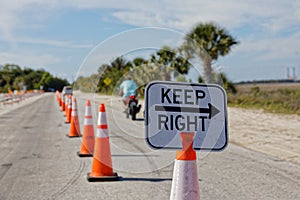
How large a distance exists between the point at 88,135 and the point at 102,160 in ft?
5.95

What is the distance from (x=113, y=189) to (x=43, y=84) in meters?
115

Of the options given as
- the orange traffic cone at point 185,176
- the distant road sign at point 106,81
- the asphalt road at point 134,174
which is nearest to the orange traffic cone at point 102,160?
the asphalt road at point 134,174

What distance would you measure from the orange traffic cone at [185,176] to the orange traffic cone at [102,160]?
9.16ft

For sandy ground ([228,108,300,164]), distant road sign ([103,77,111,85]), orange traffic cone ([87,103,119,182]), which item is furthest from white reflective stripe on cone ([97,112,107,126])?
sandy ground ([228,108,300,164])

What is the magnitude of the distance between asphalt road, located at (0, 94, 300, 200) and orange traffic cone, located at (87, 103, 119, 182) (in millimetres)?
164

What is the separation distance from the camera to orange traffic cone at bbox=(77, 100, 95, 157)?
7965mm

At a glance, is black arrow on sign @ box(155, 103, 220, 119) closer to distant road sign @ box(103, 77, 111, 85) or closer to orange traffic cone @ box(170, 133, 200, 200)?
orange traffic cone @ box(170, 133, 200, 200)

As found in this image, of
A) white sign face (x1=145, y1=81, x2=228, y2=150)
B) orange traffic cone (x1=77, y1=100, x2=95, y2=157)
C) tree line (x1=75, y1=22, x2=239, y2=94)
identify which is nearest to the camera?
white sign face (x1=145, y1=81, x2=228, y2=150)

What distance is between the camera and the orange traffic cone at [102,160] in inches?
240

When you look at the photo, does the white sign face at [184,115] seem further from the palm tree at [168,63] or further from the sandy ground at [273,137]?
the sandy ground at [273,137]

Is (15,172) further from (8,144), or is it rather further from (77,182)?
(8,144)

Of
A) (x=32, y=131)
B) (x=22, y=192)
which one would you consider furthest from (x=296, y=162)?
(x=32, y=131)

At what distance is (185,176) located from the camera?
337 centimetres

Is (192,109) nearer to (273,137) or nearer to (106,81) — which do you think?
(106,81)
